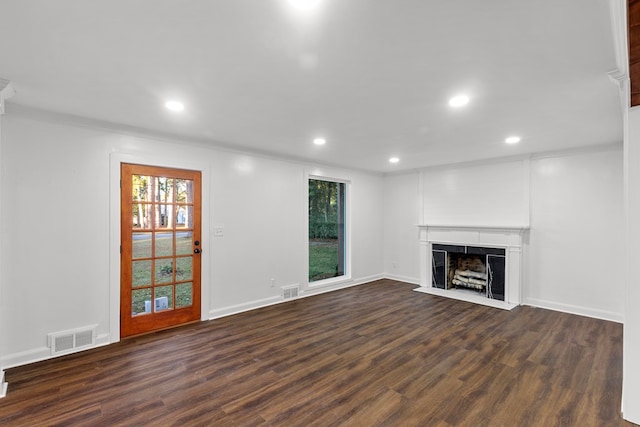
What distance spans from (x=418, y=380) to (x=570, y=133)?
3.45 metres

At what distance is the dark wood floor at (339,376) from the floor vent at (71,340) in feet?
0.40

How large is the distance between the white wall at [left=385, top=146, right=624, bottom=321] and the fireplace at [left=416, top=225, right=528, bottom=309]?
0.76ft

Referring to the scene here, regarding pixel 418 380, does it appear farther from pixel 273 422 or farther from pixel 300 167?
pixel 300 167

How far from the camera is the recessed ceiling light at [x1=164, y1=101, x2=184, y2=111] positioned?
8.78 ft

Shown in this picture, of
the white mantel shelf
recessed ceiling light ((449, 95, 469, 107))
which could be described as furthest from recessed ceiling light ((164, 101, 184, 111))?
the white mantel shelf

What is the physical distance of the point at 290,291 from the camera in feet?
16.5

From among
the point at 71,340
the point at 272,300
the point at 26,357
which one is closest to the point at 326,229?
the point at 272,300

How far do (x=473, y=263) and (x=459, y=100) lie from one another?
394 centimetres

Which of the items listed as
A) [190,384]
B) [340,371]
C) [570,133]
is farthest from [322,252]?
[570,133]

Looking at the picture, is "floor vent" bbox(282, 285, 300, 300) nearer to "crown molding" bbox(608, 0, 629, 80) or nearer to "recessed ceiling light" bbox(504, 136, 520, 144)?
"recessed ceiling light" bbox(504, 136, 520, 144)

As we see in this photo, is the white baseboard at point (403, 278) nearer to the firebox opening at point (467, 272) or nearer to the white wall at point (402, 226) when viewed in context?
the white wall at point (402, 226)

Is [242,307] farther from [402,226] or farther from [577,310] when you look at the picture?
[577,310]

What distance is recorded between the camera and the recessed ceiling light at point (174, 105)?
2676mm

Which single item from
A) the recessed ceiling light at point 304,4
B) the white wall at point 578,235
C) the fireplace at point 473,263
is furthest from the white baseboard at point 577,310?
the recessed ceiling light at point 304,4
